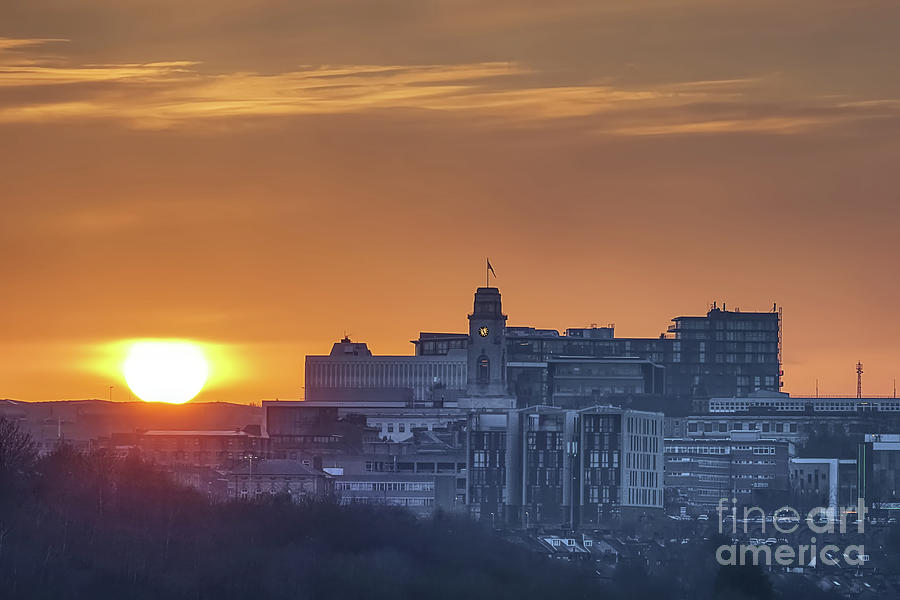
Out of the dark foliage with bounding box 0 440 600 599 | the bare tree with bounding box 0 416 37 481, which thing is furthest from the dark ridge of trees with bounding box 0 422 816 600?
the bare tree with bounding box 0 416 37 481

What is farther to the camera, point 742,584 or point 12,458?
point 742,584

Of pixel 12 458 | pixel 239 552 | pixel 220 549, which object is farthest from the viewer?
pixel 12 458

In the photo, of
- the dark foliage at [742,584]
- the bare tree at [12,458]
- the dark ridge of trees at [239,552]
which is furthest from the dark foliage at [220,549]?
the dark foliage at [742,584]

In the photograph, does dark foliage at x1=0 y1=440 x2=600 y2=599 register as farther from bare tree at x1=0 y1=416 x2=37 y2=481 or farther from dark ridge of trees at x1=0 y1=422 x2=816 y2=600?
bare tree at x1=0 y1=416 x2=37 y2=481

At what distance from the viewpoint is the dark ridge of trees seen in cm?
12075

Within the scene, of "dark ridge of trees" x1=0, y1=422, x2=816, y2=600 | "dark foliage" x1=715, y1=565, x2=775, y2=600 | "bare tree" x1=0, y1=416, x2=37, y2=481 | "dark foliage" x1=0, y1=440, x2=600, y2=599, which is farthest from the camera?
"dark foliage" x1=715, y1=565, x2=775, y2=600

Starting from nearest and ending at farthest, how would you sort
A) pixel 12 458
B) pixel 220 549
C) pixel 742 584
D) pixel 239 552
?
pixel 239 552 → pixel 220 549 → pixel 12 458 → pixel 742 584

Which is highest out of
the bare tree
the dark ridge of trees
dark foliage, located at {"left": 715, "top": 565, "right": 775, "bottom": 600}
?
the bare tree

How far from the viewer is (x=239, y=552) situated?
465 ft

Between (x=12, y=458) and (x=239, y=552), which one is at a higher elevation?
(x=12, y=458)

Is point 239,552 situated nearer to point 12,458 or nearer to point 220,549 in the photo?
point 220,549

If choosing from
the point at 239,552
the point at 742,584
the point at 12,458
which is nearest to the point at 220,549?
the point at 239,552

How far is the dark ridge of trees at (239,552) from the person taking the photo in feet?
396

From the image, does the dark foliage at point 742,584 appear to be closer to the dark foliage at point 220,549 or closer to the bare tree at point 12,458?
the dark foliage at point 220,549
